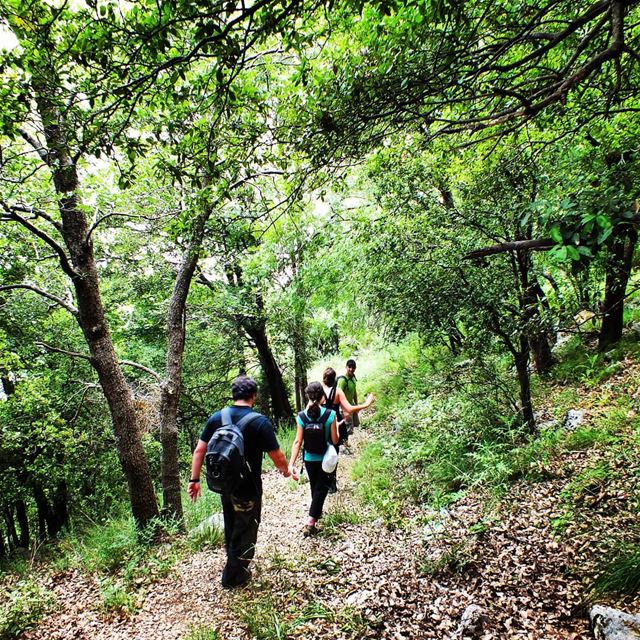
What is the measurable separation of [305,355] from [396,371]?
3486 mm

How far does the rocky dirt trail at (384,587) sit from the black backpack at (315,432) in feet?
3.51

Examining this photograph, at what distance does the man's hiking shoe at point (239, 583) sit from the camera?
12.6 feet

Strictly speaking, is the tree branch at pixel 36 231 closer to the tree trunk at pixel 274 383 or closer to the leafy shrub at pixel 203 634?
the leafy shrub at pixel 203 634

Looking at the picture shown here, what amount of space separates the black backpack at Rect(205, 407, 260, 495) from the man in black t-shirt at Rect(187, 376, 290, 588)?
161mm

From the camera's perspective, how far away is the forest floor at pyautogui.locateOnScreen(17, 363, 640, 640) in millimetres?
2838

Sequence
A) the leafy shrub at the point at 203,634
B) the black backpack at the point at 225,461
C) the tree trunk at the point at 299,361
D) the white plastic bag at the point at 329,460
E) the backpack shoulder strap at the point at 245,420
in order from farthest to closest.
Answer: the tree trunk at the point at 299,361 → the white plastic bag at the point at 329,460 → the backpack shoulder strap at the point at 245,420 → the black backpack at the point at 225,461 → the leafy shrub at the point at 203,634

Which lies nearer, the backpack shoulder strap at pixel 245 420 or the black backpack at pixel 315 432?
the backpack shoulder strap at pixel 245 420

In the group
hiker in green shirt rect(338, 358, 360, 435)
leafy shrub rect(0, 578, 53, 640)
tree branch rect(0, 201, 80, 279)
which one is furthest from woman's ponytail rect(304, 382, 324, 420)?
leafy shrub rect(0, 578, 53, 640)

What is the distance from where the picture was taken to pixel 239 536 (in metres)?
3.85

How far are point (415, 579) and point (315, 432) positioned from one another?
75.5 inches

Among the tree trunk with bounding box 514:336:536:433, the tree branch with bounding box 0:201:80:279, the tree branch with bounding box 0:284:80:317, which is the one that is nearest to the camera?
the tree branch with bounding box 0:201:80:279

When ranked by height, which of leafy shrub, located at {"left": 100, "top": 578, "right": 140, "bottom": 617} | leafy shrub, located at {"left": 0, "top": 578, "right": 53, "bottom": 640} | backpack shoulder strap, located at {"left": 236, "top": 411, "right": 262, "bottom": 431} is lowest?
leafy shrub, located at {"left": 100, "top": 578, "right": 140, "bottom": 617}

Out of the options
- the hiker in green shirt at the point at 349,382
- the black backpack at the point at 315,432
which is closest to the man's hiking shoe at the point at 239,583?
the black backpack at the point at 315,432

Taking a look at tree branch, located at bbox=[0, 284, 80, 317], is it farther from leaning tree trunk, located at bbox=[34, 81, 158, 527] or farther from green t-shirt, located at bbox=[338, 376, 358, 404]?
green t-shirt, located at bbox=[338, 376, 358, 404]
